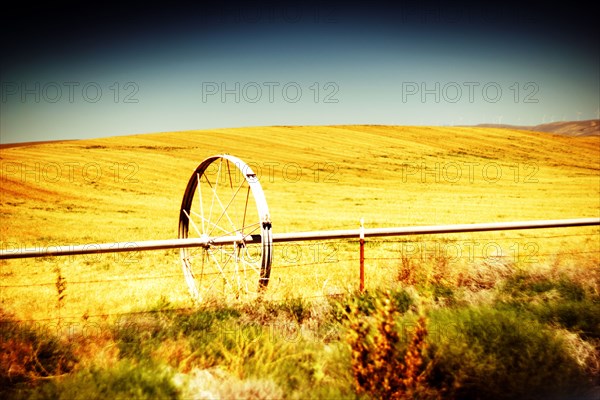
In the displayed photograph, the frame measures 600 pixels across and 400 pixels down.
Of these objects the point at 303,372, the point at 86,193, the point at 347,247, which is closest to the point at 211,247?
the point at 303,372

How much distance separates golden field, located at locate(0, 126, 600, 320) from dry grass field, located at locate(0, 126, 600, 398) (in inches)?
3.4

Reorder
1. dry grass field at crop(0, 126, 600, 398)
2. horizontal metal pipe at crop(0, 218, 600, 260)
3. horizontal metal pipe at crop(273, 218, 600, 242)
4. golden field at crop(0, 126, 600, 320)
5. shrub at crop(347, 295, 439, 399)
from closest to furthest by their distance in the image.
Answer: shrub at crop(347, 295, 439, 399)
horizontal metal pipe at crop(0, 218, 600, 260)
horizontal metal pipe at crop(273, 218, 600, 242)
dry grass field at crop(0, 126, 600, 398)
golden field at crop(0, 126, 600, 320)

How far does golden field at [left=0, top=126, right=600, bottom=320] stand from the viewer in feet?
23.4

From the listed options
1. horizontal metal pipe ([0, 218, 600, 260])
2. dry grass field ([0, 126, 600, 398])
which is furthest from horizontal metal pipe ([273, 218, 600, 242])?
dry grass field ([0, 126, 600, 398])

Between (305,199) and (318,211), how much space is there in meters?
3.04

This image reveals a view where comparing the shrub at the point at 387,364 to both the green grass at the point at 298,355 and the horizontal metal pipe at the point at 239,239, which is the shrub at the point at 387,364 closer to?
the green grass at the point at 298,355

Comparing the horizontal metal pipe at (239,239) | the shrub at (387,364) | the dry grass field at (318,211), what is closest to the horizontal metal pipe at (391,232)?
the horizontal metal pipe at (239,239)

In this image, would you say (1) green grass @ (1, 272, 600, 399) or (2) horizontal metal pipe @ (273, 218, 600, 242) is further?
(2) horizontal metal pipe @ (273, 218, 600, 242)

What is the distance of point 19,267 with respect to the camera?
31.8ft

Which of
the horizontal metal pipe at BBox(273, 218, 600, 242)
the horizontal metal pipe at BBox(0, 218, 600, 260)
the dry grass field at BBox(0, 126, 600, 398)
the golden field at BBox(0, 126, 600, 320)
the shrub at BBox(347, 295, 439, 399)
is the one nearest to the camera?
the shrub at BBox(347, 295, 439, 399)

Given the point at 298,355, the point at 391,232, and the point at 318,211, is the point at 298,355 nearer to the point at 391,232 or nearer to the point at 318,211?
the point at 391,232

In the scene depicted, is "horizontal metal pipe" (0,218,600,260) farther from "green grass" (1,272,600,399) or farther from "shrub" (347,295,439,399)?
"shrub" (347,295,439,399)

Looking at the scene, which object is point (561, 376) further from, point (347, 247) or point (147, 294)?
point (347, 247)

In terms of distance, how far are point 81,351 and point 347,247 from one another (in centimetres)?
852
